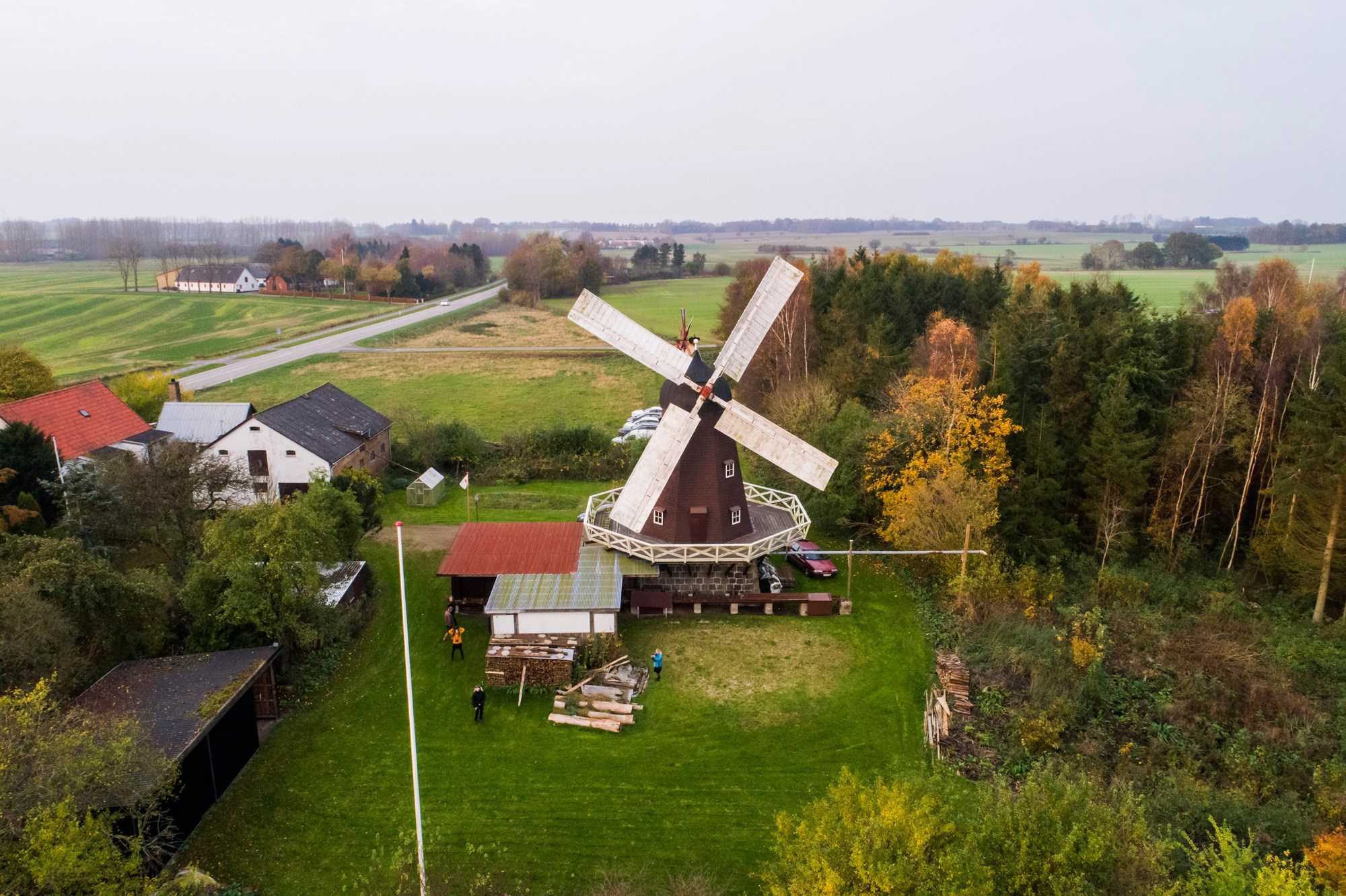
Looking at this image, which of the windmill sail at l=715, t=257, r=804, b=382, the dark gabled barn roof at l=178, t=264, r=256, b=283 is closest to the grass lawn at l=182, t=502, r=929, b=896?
the windmill sail at l=715, t=257, r=804, b=382

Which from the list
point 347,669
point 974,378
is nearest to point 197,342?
point 347,669

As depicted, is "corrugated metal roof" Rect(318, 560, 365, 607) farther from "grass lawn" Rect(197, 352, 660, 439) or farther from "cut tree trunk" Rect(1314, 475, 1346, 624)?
"cut tree trunk" Rect(1314, 475, 1346, 624)

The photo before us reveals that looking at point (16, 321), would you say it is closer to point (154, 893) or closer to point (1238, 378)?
point (154, 893)

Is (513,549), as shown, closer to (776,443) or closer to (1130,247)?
(776,443)

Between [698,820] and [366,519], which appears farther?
[366,519]

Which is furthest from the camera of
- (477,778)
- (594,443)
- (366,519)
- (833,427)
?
(594,443)

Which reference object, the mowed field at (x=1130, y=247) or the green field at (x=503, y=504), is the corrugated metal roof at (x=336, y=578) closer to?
the green field at (x=503, y=504)
